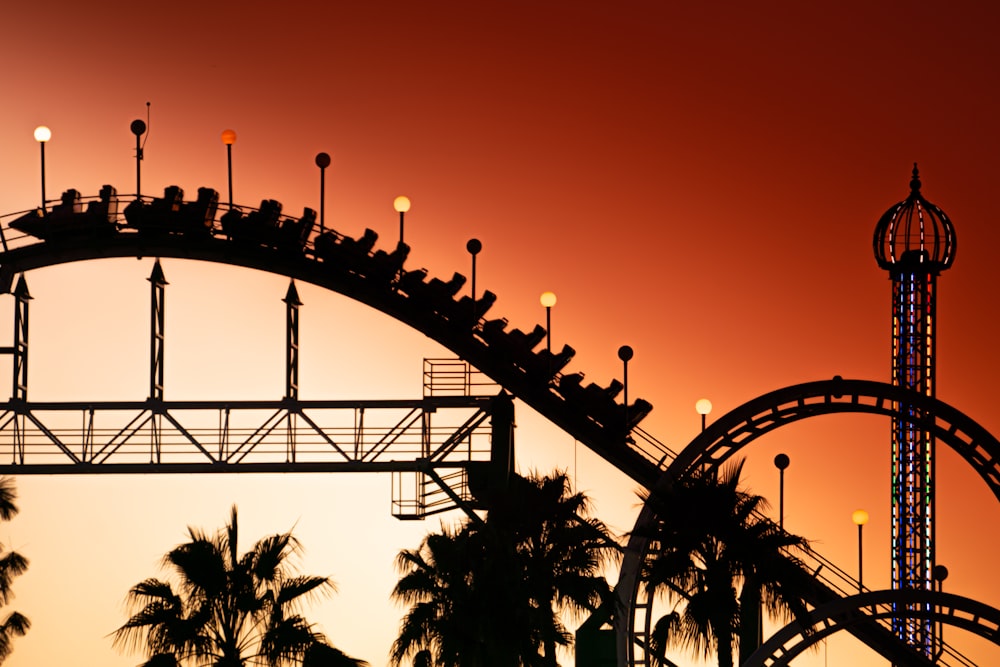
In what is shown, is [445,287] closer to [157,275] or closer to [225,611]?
[157,275]

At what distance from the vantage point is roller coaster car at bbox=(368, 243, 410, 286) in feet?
196

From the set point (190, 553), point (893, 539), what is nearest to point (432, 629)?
point (190, 553)

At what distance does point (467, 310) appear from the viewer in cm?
6006

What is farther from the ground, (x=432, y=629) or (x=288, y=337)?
(x=288, y=337)

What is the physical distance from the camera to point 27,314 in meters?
62.5

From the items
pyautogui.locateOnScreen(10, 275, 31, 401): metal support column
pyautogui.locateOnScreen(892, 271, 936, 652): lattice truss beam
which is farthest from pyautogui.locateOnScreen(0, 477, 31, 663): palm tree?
pyautogui.locateOnScreen(892, 271, 936, 652): lattice truss beam

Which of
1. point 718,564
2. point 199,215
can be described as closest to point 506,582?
point 718,564

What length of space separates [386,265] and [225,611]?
60.5 feet

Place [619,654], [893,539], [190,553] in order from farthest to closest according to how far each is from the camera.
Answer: [893,539] → [619,654] → [190,553]

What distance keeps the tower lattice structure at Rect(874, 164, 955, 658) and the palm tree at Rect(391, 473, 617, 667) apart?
21.3 meters

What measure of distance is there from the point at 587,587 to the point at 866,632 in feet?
42.6

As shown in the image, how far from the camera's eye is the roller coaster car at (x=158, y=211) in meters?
60.3

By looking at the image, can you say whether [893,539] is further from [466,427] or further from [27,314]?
[27,314]

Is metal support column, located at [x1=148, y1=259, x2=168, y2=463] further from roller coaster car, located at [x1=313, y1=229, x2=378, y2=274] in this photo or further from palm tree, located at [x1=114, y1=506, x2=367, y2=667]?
palm tree, located at [x1=114, y1=506, x2=367, y2=667]
